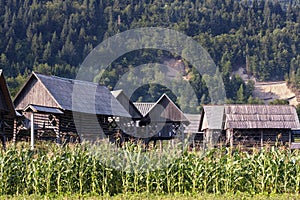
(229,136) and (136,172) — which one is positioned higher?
(229,136)

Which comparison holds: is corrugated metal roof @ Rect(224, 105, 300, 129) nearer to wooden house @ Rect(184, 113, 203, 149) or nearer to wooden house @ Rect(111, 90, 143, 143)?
wooden house @ Rect(184, 113, 203, 149)

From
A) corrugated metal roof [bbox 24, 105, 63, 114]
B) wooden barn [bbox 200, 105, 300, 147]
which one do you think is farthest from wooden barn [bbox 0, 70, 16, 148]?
wooden barn [bbox 200, 105, 300, 147]

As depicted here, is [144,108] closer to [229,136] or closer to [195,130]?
[195,130]

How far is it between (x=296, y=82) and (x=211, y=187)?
15890 centimetres

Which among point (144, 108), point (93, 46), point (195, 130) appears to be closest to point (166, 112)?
point (144, 108)

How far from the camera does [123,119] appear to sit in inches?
1716

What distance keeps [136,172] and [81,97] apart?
62.2 feet

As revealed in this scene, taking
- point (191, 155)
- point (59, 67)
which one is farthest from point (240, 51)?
point (191, 155)

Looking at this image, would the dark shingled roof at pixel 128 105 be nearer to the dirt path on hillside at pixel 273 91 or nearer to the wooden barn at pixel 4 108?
the wooden barn at pixel 4 108

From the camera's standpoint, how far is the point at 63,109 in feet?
112

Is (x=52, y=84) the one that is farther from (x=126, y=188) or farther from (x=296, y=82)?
(x=296, y=82)

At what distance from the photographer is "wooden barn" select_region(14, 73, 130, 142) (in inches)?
1359

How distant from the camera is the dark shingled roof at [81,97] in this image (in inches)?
1391

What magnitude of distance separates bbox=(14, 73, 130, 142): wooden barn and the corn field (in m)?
13.9
